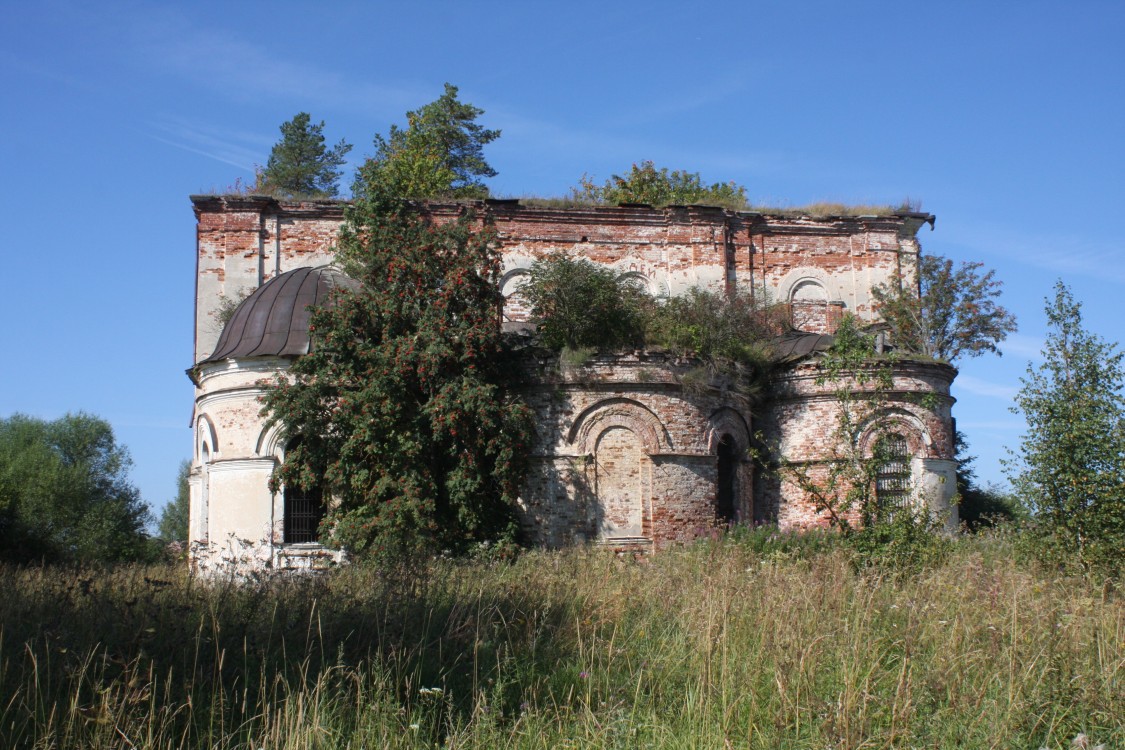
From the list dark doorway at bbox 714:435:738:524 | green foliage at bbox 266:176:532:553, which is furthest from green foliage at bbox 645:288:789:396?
green foliage at bbox 266:176:532:553

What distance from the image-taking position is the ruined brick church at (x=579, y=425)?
15859mm

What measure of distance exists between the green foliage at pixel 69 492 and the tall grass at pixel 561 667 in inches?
767

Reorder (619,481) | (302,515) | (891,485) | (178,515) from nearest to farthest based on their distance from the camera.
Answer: (891,485) → (619,481) → (302,515) → (178,515)

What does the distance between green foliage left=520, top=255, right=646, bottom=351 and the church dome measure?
338 centimetres

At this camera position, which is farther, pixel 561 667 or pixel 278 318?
pixel 278 318

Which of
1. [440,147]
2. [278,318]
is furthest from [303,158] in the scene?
[278,318]

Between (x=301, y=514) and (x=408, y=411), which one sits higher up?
(x=408, y=411)

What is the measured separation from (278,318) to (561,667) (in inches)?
488

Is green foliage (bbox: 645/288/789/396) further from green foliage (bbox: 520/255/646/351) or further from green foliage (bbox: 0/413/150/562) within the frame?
green foliage (bbox: 0/413/150/562)

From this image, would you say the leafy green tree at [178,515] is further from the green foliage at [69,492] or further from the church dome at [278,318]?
the church dome at [278,318]

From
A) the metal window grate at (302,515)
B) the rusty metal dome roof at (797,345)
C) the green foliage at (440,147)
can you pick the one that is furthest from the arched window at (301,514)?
the green foliage at (440,147)

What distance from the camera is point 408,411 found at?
1487 cm

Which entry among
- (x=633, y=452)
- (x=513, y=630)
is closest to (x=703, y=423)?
(x=633, y=452)

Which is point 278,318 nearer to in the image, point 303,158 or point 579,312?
point 579,312
